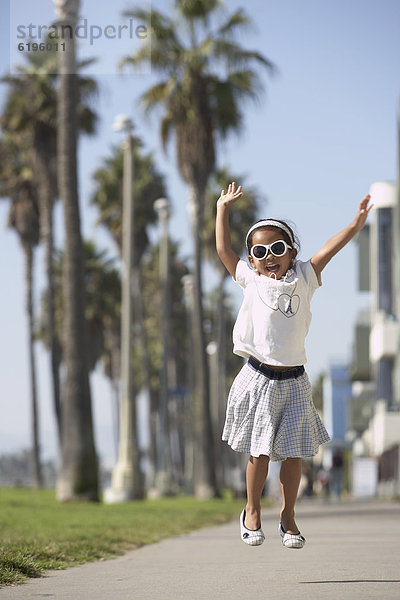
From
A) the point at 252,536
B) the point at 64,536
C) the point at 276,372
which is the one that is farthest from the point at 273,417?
the point at 64,536

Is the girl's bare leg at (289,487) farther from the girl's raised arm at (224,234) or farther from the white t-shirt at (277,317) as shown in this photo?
the girl's raised arm at (224,234)

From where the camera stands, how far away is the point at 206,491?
30.0 m

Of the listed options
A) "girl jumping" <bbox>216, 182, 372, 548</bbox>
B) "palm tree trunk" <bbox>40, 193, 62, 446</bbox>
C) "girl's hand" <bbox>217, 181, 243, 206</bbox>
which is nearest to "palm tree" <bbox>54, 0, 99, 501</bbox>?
"girl's hand" <bbox>217, 181, 243, 206</bbox>

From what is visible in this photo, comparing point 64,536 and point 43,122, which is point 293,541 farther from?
point 43,122

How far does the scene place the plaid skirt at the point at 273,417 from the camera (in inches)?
261

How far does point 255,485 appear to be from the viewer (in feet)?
21.8

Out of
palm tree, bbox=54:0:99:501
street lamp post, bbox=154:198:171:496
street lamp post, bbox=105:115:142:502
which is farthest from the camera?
street lamp post, bbox=154:198:171:496

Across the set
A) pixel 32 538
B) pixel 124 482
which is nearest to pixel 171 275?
pixel 124 482

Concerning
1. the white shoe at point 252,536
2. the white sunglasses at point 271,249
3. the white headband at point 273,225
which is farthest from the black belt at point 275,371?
the white shoe at point 252,536

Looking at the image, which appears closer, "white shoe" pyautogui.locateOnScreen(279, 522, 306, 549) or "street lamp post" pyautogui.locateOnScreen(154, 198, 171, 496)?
"white shoe" pyautogui.locateOnScreen(279, 522, 306, 549)

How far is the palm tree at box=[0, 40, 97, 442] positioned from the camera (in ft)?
131

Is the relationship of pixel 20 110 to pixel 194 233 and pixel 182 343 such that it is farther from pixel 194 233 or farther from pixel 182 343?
pixel 182 343

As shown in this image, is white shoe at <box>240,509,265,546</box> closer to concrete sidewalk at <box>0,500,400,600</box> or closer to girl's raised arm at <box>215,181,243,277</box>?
concrete sidewalk at <box>0,500,400,600</box>

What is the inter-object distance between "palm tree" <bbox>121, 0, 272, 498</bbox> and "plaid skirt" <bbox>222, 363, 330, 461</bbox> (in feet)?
76.8
